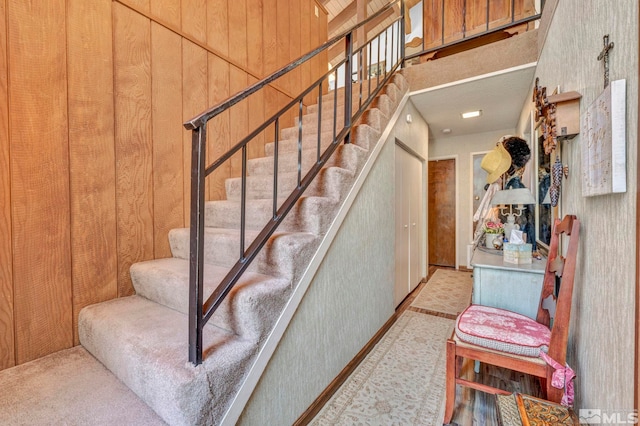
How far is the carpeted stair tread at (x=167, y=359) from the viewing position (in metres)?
0.93

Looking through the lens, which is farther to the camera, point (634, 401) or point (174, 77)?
point (174, 77)

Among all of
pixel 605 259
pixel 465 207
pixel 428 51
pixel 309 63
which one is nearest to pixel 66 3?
pixel 309 63

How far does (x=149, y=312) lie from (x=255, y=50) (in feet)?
7.85

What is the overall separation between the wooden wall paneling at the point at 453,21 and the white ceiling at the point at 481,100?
81cm

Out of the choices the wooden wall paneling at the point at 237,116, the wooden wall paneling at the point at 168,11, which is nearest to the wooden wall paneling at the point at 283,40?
the wooden wall paneling at the point at 237,116

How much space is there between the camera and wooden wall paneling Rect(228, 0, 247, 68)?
2359 mm

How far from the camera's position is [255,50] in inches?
103

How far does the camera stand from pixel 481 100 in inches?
124

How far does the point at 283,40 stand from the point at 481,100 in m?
2.34

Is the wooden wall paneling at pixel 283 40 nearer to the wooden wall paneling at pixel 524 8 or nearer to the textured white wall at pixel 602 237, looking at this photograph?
the textured white wall at pixel 602 237

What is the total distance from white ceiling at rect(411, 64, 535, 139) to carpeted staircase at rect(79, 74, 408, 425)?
138cm

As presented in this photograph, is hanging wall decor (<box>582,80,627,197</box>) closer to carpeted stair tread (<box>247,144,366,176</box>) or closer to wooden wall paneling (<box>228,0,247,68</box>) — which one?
carpeted stair tread (<box>247,144,366,176</box>)

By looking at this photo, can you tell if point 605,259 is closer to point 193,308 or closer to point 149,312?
point 193,308

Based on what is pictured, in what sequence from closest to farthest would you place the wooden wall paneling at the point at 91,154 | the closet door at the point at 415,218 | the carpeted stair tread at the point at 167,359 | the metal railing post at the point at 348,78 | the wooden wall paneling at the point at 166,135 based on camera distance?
1. the carpeted stair tread at the point at 167,359
2. the wooden wall paneling at the point at 91,154
3. the wooden wall paneling at the point at 166,135
4. the metal railing post at the point at 348,78
5. the closet door at the point at 415,218
